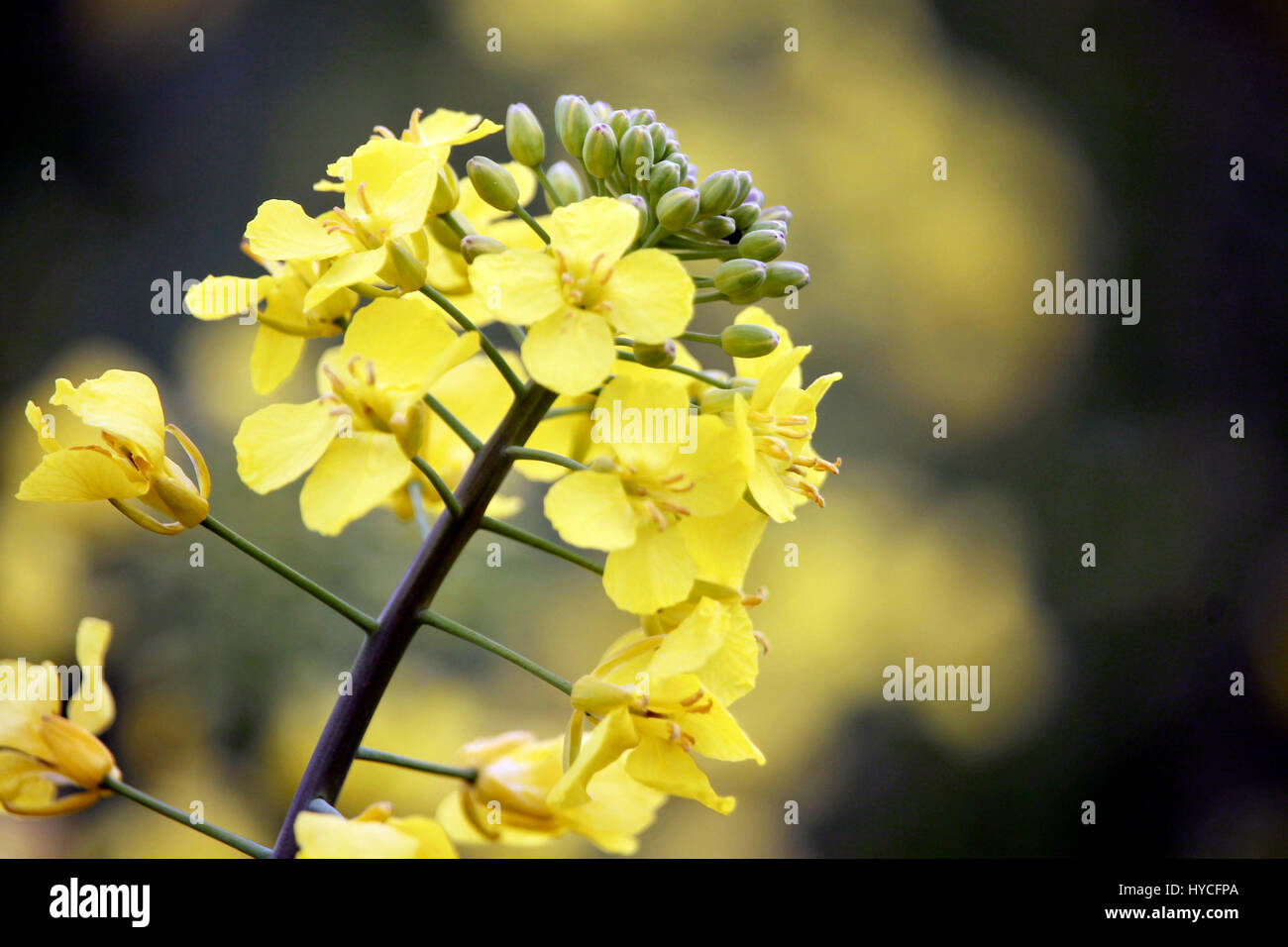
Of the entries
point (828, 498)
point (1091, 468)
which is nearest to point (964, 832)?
point (828, 498)

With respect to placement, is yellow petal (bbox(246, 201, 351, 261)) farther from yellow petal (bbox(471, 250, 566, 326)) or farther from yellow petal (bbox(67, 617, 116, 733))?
yellow petal (bbox(67, 617, 116, 733))

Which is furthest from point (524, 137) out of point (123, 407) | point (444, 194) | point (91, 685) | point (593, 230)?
point (91, 685)

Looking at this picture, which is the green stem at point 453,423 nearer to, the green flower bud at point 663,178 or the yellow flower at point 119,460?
the yellow flower at point 119,460

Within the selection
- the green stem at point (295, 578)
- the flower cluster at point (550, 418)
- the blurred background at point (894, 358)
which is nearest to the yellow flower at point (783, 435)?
the flower cluster at point (550, 418)

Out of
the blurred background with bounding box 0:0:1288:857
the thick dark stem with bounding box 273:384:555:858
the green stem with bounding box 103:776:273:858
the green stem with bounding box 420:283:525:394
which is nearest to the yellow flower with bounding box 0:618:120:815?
the green stem with bounding box 103:776:273:858

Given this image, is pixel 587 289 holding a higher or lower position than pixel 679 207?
A: lower

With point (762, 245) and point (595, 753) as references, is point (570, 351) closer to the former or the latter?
point (762, 245)
